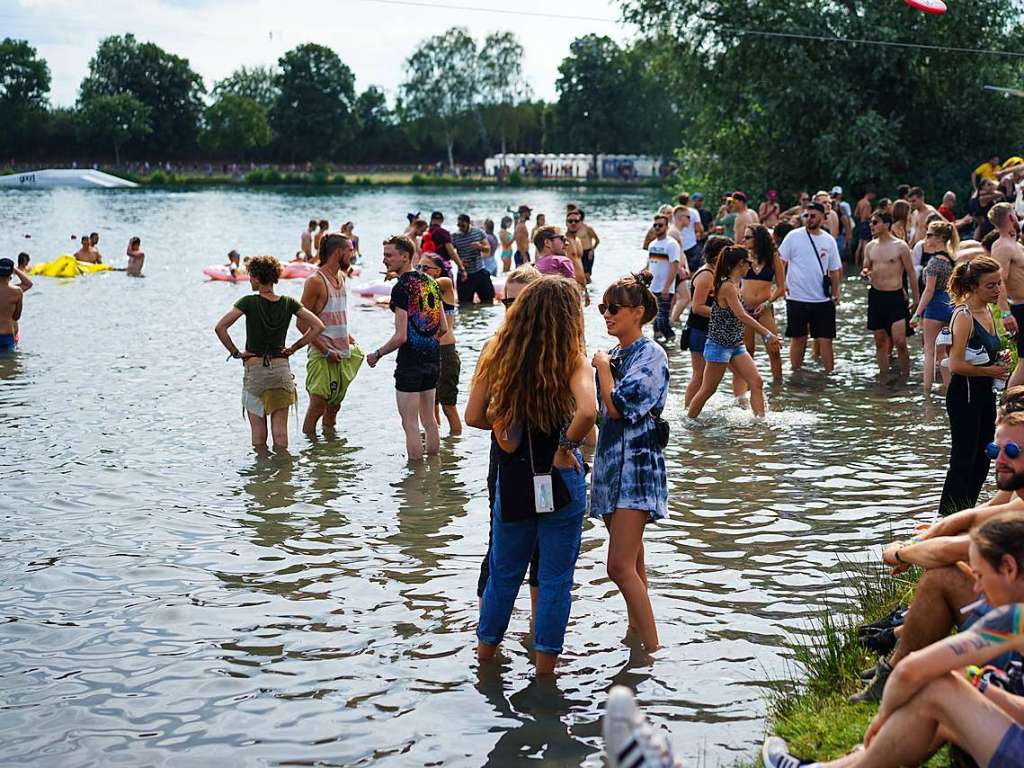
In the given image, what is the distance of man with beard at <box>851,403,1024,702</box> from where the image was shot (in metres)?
4.66

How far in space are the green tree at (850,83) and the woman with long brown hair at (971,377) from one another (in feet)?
75.2

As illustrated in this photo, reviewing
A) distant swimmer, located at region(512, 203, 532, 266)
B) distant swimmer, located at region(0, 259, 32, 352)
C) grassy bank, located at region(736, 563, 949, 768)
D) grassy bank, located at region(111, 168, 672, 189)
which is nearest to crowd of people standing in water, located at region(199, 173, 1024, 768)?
grassy bank, located at region(736, 563, 949, 768)

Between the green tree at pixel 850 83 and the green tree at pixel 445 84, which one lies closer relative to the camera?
the green tree at pixel 850 83

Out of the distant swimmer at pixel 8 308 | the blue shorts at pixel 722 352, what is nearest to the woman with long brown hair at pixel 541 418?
the blue shorts at pixel 722 352

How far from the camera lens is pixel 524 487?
214 inches

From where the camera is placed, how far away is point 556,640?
18.6 feet

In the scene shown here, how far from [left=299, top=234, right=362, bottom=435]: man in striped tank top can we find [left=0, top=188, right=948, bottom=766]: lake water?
52cm

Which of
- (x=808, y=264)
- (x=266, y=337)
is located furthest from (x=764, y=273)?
(x=266, y=337)

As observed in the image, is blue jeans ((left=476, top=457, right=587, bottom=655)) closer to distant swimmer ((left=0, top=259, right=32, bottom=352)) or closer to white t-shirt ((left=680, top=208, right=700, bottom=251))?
distant swimmer ((left=0, top=259, right=32, bottom=352))

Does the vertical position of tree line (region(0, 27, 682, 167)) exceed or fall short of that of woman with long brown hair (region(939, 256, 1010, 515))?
it exceeds it

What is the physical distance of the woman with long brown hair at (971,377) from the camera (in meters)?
7.36

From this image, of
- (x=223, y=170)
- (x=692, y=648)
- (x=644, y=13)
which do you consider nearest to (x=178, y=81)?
(x=223, y=170)

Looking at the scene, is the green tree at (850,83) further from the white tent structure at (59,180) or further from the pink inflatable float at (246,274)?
the white tent structure at (59,180)

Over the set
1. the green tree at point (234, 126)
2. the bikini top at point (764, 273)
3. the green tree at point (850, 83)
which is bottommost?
the bikini top at point (764, 273)
